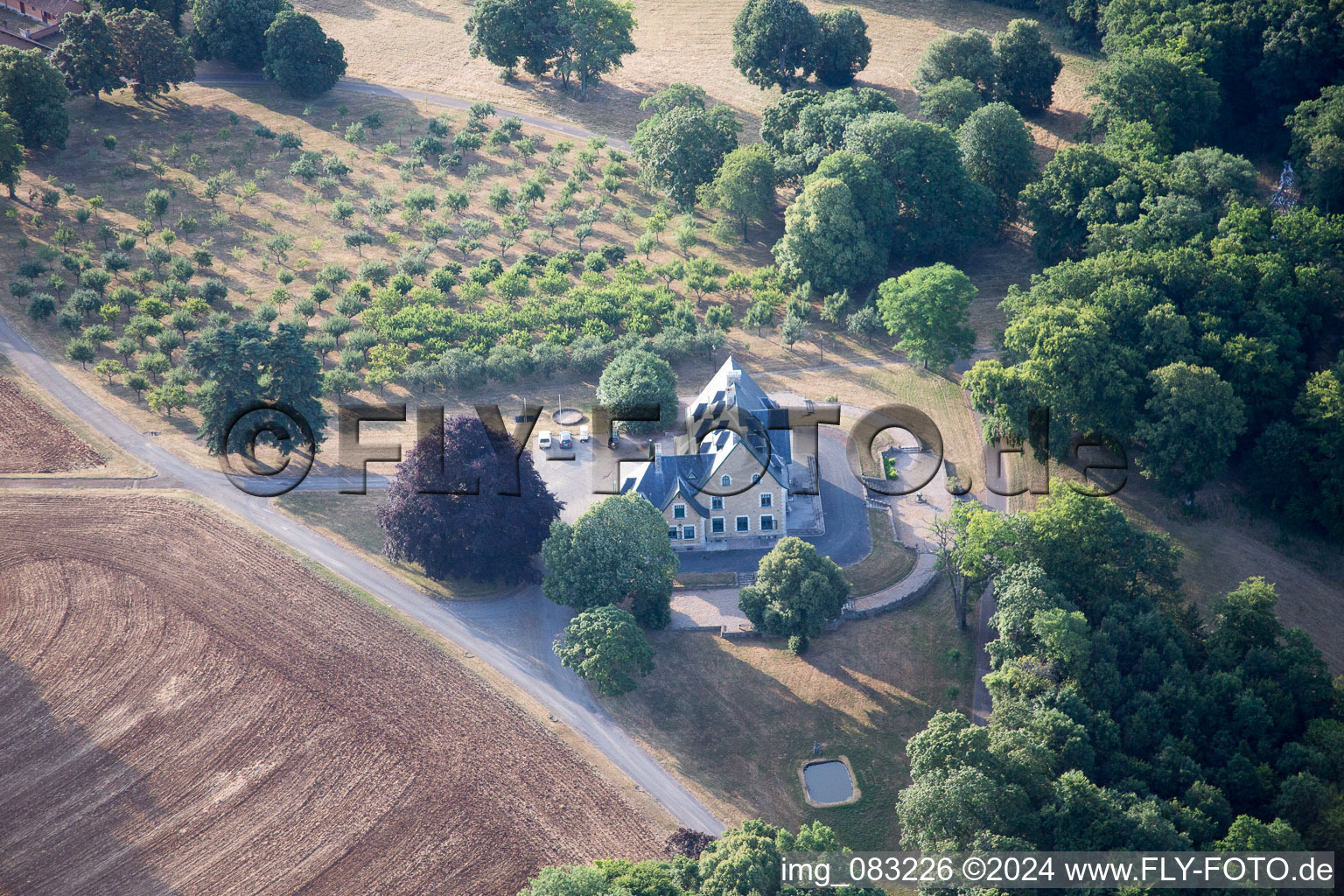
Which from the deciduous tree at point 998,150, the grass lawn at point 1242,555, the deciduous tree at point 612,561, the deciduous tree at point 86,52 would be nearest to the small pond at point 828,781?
the deciduous tree at point 612,561

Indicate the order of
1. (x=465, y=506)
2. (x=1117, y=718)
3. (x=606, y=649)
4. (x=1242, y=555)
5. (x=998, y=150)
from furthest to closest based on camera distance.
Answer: (x=998, y=150) → (x=1242, y=555) → (x=465, y=506) → (x=606, y=649) → (x=1117, y=718)

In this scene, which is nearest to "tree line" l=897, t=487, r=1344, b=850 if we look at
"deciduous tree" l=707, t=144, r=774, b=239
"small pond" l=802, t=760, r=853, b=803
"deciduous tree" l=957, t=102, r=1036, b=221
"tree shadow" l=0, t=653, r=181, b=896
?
"small pond" l=802, t=760, r=853, b=803

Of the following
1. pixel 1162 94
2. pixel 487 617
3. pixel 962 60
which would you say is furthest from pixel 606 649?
pixel 962 60

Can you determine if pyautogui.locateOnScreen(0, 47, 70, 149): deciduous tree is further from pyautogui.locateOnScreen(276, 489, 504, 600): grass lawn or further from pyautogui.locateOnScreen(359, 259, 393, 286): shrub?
pyautogui.locateOnScreen(276, 489, 504, 600): grass lawn

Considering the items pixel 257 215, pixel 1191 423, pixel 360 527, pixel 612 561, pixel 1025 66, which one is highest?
pixel 1025 66

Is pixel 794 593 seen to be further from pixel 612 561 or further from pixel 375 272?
pixel 375 272

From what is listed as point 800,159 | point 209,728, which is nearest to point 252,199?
point 800,159
